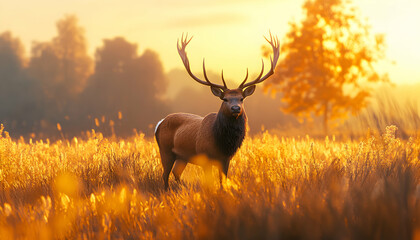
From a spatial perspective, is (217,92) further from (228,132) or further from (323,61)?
(323,61)

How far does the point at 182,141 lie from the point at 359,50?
2465 cm

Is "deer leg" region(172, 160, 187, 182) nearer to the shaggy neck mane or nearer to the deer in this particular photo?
the deer

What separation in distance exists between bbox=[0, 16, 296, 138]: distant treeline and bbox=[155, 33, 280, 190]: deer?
2975cm

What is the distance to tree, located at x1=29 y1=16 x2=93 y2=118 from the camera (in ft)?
137

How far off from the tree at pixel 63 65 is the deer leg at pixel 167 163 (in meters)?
36.6

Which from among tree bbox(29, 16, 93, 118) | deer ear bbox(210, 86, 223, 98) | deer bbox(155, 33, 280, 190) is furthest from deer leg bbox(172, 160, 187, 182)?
tree bbox(29, 16, 93, 118)

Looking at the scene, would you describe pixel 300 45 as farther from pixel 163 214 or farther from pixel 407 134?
pixel 163 214

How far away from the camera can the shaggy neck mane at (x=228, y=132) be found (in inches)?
222

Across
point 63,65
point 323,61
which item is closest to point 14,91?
point 63,65

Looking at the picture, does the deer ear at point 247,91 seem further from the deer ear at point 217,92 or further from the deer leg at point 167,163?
the deer leg at point 167,163

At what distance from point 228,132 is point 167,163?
122 cm

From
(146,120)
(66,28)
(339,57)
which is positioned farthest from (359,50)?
(66,28)

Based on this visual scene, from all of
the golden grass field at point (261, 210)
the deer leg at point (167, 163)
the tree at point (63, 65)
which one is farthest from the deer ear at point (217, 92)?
the tree at point (63, 65)

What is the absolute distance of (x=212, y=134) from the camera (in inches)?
224
